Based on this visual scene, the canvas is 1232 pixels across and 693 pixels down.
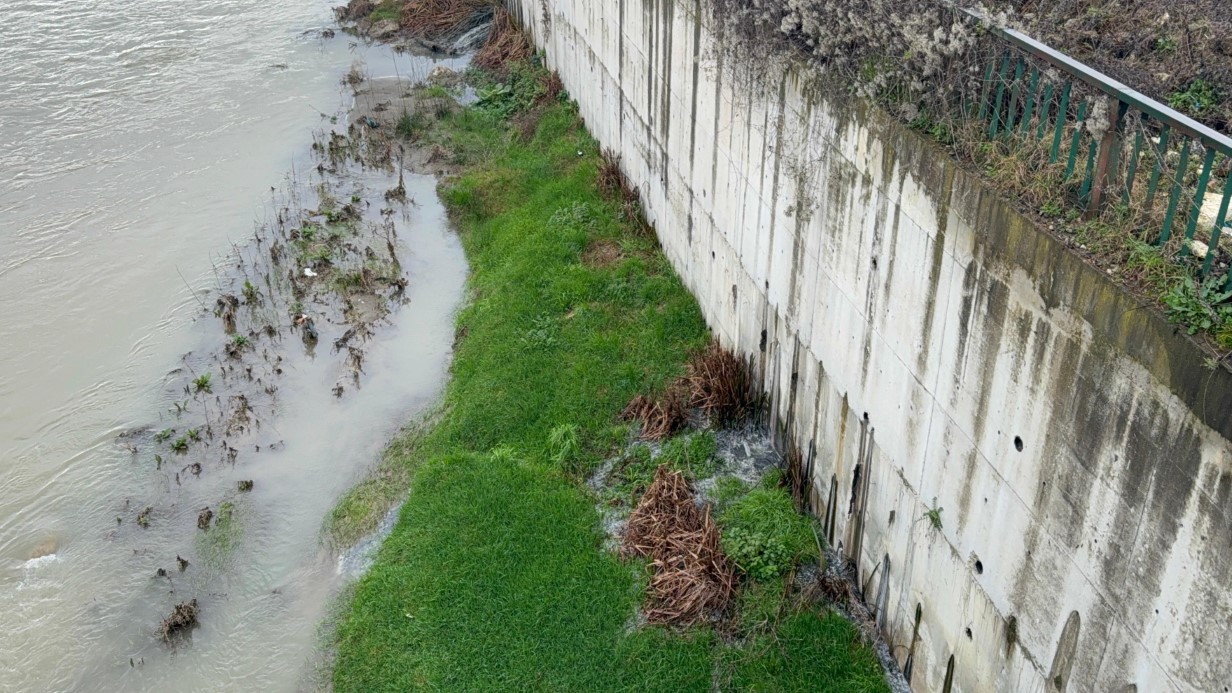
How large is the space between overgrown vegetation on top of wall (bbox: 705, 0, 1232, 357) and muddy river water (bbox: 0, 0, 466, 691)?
19.9 feet

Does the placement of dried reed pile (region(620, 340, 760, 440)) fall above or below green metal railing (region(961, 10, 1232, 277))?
below

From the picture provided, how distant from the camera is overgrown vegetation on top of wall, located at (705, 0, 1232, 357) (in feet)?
17.3

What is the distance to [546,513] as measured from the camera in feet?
31.1

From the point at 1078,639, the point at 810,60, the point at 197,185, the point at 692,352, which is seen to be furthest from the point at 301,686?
the point at 197,185

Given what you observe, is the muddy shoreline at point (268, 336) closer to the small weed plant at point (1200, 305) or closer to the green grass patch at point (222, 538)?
the green grass patch at point (222, 538)

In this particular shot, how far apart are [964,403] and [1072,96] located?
2102 millimetres

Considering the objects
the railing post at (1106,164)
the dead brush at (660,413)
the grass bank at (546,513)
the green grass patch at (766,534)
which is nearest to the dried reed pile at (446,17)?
the grass bank at (546,513)

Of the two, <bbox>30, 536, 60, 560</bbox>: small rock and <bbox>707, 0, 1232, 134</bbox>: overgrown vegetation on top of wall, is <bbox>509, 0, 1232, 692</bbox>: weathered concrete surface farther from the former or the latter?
<bbox>30, 536, 60, 560</bbox>: small rock

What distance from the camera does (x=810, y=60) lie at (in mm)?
8305

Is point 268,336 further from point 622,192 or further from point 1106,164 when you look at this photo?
point 1106,164

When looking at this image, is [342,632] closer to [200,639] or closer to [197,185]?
[200,639]

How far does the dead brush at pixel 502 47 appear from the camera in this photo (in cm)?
2038

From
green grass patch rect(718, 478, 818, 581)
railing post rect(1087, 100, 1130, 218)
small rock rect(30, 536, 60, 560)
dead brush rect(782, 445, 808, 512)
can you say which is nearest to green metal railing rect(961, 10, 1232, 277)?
railing post rect(1087, 100, 1130, 218)

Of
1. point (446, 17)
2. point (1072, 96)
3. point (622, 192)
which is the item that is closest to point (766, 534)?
point (1072, 96)
